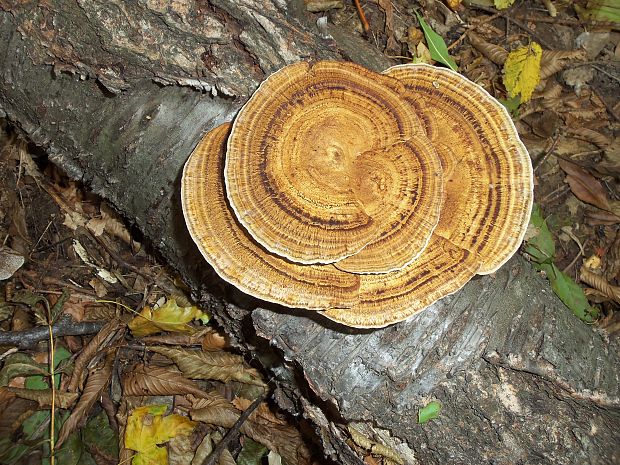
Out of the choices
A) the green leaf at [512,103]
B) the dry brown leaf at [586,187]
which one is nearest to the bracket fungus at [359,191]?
the green leaf at [512,103]

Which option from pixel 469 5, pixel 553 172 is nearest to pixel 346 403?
pixel 553 172

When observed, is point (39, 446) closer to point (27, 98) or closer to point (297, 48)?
point (27, 98)

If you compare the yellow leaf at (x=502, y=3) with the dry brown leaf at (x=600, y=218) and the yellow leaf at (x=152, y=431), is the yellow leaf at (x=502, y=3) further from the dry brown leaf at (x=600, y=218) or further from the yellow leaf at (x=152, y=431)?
the yellow leaf at (x=152, y=431)

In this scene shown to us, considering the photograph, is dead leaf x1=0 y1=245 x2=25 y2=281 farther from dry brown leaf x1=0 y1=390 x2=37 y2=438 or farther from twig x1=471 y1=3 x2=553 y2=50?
twig x1=471 y1=3 x2=553 y2=50

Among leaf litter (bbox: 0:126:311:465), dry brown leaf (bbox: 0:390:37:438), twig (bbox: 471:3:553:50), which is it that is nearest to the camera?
dry brown leaf (bbox: 0:390:37:438)

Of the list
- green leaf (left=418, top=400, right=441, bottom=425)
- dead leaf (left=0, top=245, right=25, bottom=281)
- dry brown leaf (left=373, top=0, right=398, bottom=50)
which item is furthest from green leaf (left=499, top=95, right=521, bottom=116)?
dead leaf (left=0, top=245, right=25, bottom=281)

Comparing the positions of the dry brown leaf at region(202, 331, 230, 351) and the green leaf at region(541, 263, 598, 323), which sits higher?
the dry brown leaf at region(202, 331, 230, 351)
